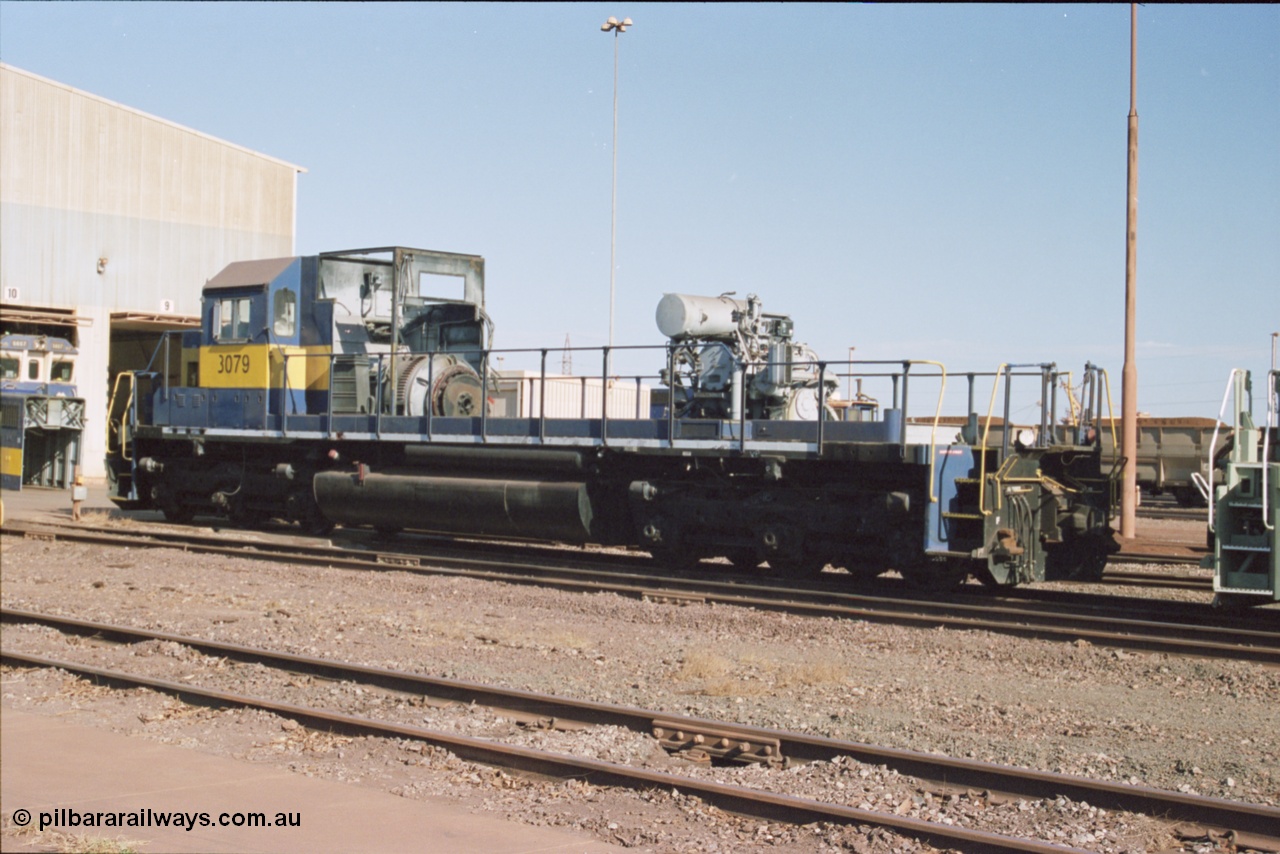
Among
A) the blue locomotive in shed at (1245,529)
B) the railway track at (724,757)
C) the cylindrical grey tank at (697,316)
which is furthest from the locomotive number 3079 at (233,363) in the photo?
the blue locomotive in shed at (1245,529)

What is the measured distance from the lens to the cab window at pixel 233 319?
715 inches

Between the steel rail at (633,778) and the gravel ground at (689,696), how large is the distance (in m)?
0.09

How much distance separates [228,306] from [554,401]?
1343 centimetres

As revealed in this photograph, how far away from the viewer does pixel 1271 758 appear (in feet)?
22.6

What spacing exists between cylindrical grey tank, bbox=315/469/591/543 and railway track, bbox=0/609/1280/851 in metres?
6.04

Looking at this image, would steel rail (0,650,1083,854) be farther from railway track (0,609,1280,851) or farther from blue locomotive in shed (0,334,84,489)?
blue locomotive in shed (0,334,84,489)

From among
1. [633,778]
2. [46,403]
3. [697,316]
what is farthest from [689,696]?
[46,403]

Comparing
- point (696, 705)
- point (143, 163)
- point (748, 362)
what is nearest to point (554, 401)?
point (143, 163)

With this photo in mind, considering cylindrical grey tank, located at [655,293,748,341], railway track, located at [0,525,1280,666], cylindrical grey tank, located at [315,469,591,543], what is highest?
cylindrical grey tank, located at [655,293,748,341]

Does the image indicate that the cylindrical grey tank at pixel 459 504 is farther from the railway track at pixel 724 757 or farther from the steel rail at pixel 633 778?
the steel rail at pixel 633 778

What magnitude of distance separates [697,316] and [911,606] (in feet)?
14.0

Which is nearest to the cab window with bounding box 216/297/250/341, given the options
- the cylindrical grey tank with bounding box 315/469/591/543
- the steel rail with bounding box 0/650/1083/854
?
the cylindrical grey tank with bounding box 315/469/591/543

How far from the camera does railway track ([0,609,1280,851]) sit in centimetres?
559

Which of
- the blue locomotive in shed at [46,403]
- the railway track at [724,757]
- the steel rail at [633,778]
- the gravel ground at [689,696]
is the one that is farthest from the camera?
the blue locomotive in shed at [46,403]
